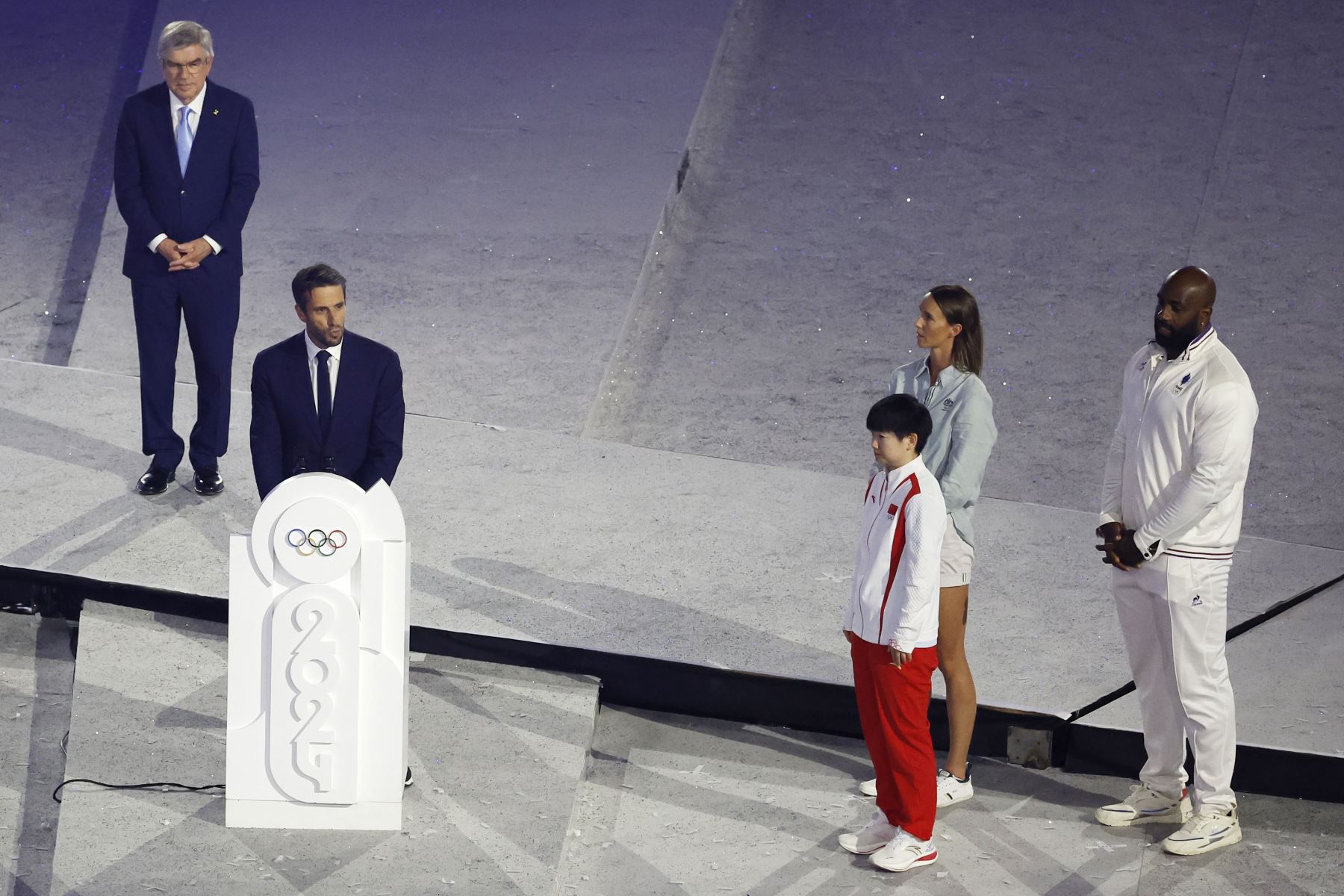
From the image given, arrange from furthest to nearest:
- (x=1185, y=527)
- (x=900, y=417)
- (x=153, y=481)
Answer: (x=153, y=481)
(x=1185, y=527)
(x=900, y=417)

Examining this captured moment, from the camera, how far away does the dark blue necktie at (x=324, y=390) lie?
3998mm

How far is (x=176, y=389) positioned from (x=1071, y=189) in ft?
15.5

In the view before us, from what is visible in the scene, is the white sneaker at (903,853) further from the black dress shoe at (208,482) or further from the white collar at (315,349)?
the black dress shoe at (208,482)

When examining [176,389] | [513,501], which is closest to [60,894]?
[513,501]

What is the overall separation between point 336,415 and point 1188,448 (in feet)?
7.55

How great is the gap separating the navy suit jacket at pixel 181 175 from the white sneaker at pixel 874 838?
301 centimetres

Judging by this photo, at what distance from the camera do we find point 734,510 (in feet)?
18.2

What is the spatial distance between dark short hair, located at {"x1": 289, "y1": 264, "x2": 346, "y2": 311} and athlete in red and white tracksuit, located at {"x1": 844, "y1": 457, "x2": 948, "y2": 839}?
1.55m

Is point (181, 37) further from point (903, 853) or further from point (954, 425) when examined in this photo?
point (903, 853)

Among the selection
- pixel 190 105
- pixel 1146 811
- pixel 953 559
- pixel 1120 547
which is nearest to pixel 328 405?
pixel 190 105

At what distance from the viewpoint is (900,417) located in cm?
364

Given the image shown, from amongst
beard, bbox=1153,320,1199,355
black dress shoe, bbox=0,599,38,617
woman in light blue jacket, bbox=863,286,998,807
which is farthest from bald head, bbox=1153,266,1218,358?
black dress shoe, bbox=0,599,38,617

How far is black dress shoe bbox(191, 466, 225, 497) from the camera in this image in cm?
538

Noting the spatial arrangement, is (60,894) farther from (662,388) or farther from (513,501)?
(662,388)
